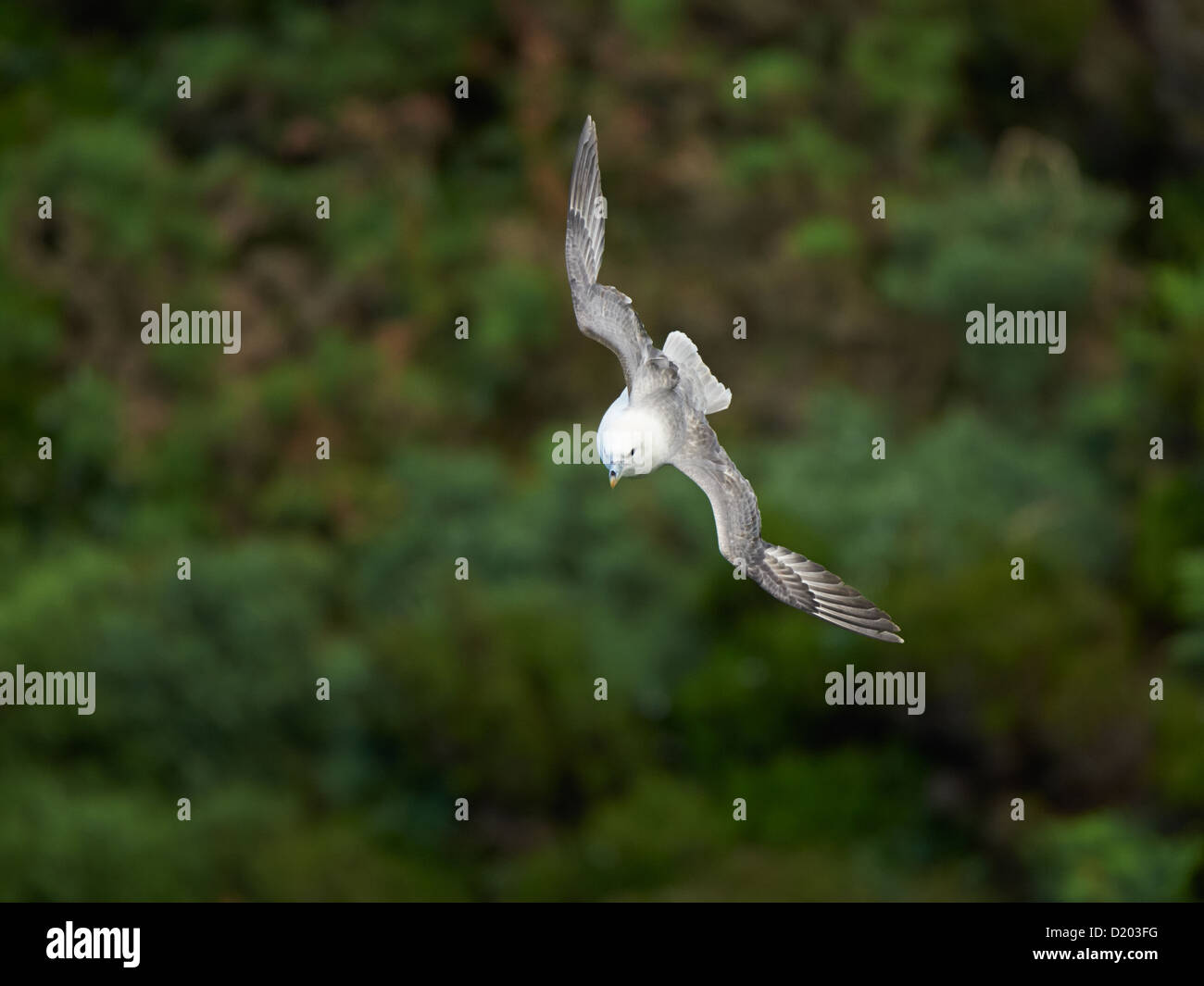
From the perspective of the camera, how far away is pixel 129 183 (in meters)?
18.3

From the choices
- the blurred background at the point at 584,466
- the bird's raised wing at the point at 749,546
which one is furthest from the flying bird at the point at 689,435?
the blurred background at the point at 584,466

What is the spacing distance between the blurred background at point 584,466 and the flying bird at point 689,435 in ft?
19.6

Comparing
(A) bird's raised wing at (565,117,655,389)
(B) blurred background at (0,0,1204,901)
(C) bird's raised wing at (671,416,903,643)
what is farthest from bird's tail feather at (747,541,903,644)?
(B) blurred background at (0,0,1204,901)

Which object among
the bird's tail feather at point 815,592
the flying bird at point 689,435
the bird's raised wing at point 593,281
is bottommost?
the bird's tail feather at point 815,592

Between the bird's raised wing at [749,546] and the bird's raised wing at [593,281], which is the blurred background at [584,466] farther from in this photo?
the bird's raised wing at [593,281]

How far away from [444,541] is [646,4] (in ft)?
20.5

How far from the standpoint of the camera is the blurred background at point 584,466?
42.9 ft

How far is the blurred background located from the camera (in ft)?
42.9

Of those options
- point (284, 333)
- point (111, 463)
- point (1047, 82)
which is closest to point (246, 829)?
point (111, 463)

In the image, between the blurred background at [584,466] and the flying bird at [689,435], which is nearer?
the flying bird at [689,435]

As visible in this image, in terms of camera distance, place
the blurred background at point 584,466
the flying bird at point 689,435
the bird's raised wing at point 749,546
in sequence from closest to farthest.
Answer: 1. the flying bird at point 689,435
2. the bird's raised wing at point 749,546
3. the blurred background at point 584,466

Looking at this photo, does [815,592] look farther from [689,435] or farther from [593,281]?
[593,281]

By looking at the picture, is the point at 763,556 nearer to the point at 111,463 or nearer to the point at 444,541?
the point at 444,541

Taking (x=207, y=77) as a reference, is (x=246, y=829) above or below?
below
